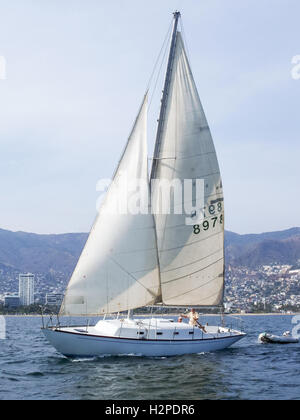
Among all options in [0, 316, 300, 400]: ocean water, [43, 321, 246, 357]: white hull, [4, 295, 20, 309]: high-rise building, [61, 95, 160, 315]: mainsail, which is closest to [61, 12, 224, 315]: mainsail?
[61, 95, 160, 315]: mainsail

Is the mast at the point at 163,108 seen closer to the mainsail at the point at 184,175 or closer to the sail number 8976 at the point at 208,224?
the mainsail at the point at 184,175

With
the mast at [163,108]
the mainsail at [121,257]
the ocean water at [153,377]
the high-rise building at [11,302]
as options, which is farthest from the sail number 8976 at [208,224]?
the high-rise building at [11,302]

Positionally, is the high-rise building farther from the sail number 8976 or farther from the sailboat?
the sail number 8976

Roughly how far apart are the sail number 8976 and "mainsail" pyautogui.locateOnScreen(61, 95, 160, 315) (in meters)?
3.55

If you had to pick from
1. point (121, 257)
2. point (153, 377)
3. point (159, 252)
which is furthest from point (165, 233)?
point (153, 377)

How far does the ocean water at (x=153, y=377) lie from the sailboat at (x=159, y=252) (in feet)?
3.96

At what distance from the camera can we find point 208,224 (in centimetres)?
3362

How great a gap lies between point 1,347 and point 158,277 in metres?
15.3

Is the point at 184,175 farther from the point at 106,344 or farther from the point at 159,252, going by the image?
the point at 106,344

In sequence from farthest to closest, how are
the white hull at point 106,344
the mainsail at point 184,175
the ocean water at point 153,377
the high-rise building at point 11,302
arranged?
1. the high-rise building at point 11,302
2. the mainsail at point 184,175
3. the white hull at point 106,344
4. the ocean water at point 153,377

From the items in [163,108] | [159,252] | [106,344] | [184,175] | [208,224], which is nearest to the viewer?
[106,344]

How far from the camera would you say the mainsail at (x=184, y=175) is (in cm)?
3222

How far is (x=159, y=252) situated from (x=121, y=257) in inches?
129

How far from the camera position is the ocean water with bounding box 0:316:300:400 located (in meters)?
20.6
